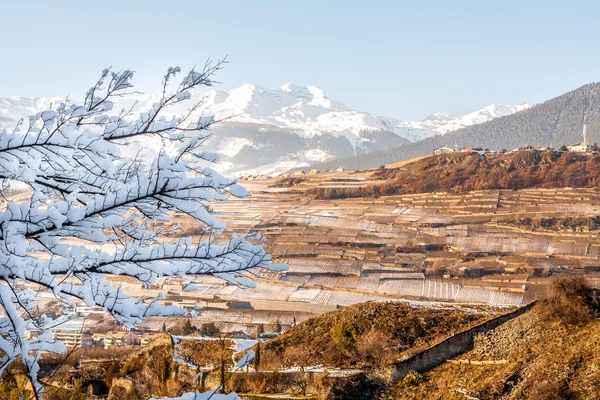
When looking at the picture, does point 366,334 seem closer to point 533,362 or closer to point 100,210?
point 533,362

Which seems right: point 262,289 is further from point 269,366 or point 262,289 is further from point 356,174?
point 356,174

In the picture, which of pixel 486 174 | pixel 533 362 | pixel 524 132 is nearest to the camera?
pixel 533 362

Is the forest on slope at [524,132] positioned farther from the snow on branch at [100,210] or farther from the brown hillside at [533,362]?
the snow on branch at [100,210]

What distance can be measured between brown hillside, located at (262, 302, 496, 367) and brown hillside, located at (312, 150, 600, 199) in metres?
43.5

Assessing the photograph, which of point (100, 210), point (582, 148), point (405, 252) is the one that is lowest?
point (405, 252)

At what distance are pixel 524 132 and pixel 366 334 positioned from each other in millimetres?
136041

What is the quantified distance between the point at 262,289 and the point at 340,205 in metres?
19.4

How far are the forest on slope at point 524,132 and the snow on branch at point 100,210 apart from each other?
398 ft

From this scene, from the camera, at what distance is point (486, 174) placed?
2249 inches

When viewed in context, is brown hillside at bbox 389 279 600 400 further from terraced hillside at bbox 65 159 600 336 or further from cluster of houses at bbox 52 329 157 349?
terraced hillside at bbox 65 159 600 336

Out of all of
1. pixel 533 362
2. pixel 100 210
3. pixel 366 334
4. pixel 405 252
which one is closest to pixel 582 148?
pixel 405 252

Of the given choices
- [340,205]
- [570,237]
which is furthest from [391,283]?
[340,205]

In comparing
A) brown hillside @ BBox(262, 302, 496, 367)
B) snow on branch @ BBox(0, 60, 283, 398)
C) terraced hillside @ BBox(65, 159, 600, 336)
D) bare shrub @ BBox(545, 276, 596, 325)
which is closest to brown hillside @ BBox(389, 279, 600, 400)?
bare shrub @ BBox(545, 276, 596, 325)

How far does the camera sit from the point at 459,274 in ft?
123
